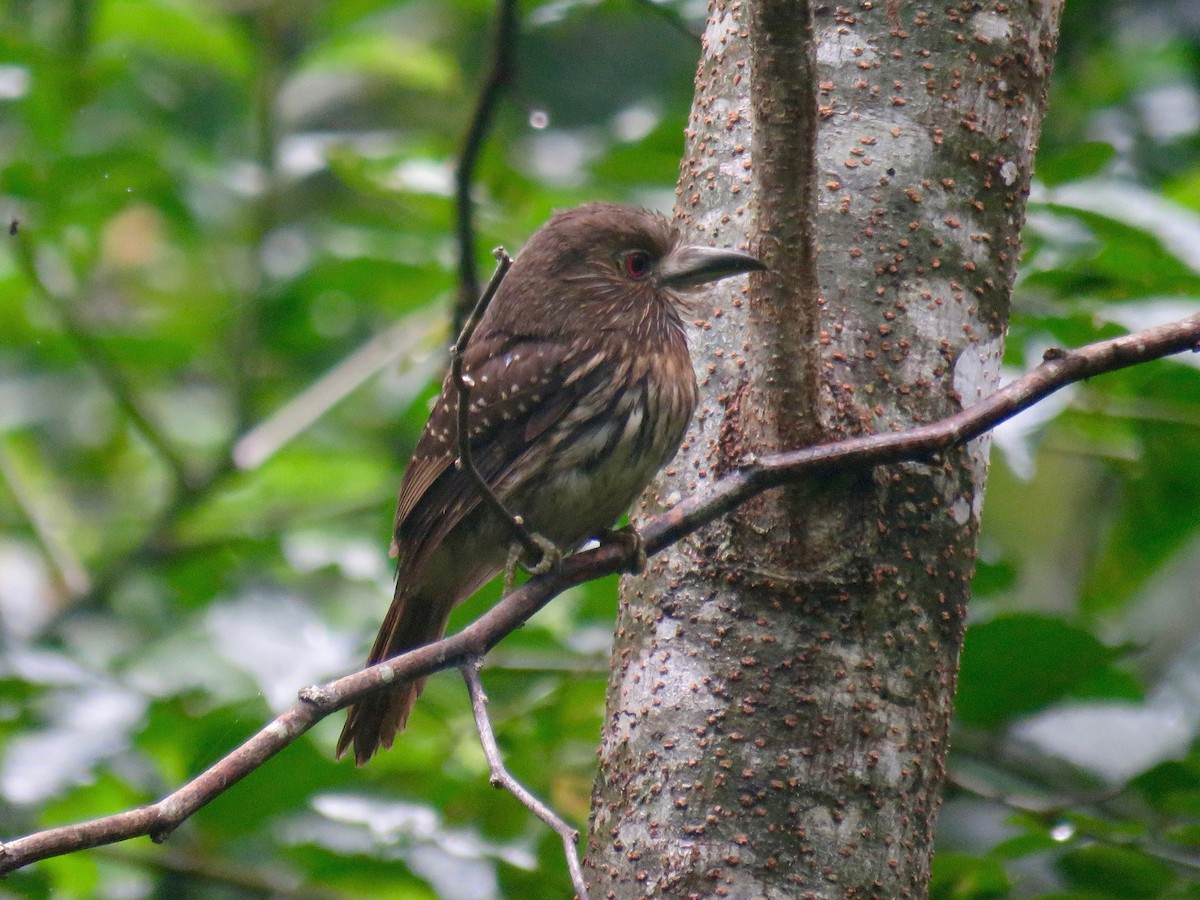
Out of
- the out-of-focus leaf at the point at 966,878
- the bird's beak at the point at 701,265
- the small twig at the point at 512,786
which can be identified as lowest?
the small twig at the point at 512,786

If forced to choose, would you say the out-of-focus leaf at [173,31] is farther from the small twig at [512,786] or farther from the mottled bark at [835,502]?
the small twig at [512,786]

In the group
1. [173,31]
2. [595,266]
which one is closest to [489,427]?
[595,266]

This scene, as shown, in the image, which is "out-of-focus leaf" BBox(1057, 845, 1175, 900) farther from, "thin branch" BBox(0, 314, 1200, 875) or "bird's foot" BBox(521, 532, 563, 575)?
"bird's foot" BBox(521, 532, 563, 575)

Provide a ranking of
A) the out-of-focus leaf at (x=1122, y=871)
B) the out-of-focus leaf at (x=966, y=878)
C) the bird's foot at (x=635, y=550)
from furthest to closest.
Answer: the out-of-focus leaf at (x=1122, y=871)
the out-of-focus leaf at (x=966, y=878)
the bird's foot at (x=635, y=550)

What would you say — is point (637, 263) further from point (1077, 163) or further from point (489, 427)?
point (1077, 163)

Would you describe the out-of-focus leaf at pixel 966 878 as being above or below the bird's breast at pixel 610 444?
Answer: below

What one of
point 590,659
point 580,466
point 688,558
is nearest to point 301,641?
point 590,659

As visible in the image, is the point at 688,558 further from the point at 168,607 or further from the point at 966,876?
the point at 168,607

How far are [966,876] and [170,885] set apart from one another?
173 centimetres

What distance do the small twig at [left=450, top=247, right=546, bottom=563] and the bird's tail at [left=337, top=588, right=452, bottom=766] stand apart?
0.71 meters

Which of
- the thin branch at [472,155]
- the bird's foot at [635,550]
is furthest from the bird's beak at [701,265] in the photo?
the thin branch at [472,155]

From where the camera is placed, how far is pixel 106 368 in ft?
12.1

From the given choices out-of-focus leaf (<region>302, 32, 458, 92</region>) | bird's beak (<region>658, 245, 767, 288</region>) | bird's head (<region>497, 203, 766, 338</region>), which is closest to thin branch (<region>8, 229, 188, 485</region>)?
out-of-focus leaf (<region>302, 32, 458, 92</region>)

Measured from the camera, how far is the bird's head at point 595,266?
107 inches
